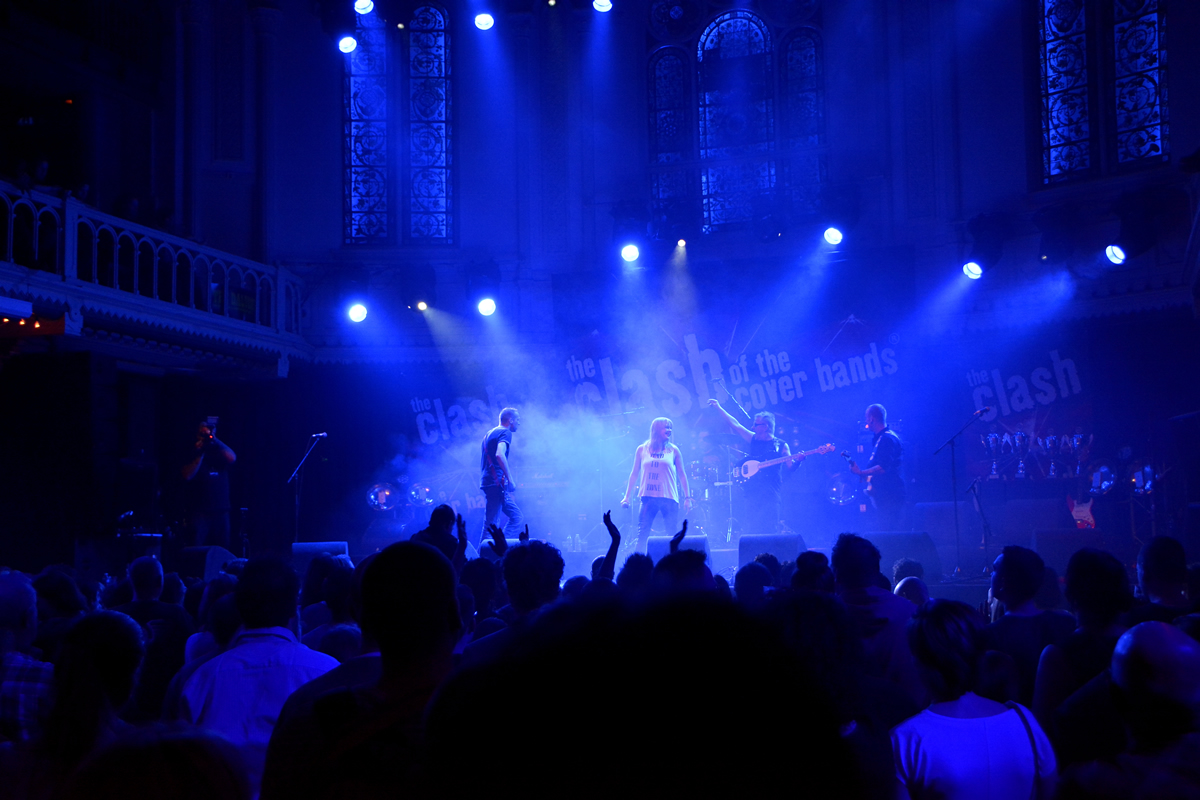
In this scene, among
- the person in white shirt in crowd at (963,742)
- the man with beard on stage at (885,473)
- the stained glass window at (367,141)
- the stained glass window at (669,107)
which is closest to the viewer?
the person in white shirt in crowd at (963,742)

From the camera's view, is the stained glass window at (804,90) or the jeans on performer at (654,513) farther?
the stained glass window at (804,90)

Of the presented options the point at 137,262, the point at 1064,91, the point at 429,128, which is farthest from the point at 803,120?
the point at 137,262

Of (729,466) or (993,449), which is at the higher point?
(993,449)

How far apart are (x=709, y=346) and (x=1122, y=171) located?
6035 mm

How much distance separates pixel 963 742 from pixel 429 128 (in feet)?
49.9

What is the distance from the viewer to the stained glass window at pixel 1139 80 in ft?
40.7

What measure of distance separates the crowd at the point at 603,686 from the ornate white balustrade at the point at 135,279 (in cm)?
665

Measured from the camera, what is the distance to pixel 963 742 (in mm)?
2121

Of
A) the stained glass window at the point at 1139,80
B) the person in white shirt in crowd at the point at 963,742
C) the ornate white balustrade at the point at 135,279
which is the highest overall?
the stained glass window at the point at 1139,80

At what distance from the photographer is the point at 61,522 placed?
1038cm

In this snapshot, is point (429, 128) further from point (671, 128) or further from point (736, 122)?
point (736, 122)

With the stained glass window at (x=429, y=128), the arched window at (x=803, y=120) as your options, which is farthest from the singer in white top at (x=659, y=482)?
Answer: the stained glass window at (x=429, y=128)

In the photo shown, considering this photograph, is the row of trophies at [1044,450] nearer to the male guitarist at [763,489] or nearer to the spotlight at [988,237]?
the spotlight at [988,237]

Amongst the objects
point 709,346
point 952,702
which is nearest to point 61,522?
point 709,346
